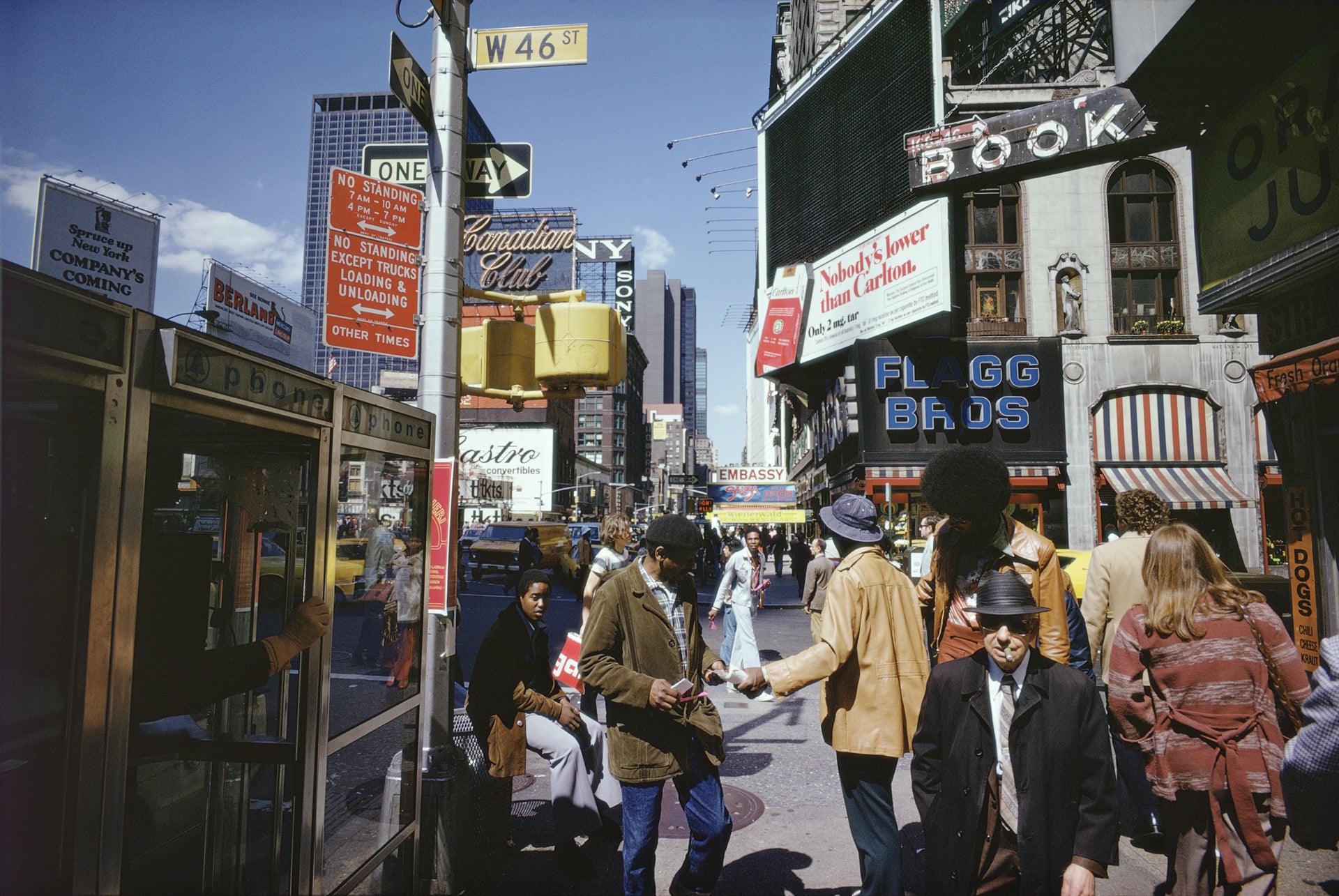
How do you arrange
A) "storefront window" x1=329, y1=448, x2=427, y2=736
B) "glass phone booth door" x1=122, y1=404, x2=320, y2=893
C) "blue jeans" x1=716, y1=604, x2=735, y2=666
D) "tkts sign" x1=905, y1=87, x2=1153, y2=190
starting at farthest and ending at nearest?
"blue jeans" x1=716, y1=604, x2=735, y2=666
"tkts sign" x1=905, y1=87, x2=1153, y2=190
"storefront window" x1=329, y1=448, x2=427, y2=736
"glass phone booth door" x1=122, y1=404, x2=320, y2=893

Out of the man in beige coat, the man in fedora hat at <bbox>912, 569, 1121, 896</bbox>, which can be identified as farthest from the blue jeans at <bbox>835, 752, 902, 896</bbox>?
the man in beige coat

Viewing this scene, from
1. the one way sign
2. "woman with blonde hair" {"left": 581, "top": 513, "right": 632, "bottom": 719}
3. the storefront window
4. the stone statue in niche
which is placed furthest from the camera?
the stone statue in niche

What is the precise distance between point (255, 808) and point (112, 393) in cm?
389

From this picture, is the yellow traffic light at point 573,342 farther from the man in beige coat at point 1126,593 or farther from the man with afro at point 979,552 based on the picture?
the man in beige coat at point 1126,593

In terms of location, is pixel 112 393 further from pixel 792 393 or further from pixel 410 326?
pixel 792 393

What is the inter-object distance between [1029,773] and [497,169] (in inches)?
176

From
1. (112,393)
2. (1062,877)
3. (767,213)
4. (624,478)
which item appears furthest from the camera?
(624,478)

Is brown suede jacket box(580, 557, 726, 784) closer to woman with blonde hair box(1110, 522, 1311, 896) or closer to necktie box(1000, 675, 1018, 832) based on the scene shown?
necktie box(1000, 675, 1018, 832)

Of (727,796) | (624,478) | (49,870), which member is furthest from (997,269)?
(624,478)

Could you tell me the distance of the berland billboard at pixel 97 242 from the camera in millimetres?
15914

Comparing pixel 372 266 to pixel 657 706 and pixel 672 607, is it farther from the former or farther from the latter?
pixel 657 706

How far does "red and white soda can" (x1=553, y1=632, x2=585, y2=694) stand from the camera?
16.2 ft

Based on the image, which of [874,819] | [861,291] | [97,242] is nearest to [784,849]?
[874,819]

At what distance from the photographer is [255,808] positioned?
16.3 feet
